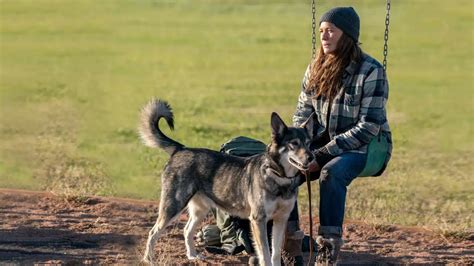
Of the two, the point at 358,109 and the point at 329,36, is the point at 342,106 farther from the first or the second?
the point at 329,36

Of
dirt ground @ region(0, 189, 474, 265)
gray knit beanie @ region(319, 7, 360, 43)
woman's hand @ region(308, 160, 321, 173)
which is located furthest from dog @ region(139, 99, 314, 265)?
gray knit beanie @ region(319, 7, 360, 43)

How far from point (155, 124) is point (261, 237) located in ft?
4.53

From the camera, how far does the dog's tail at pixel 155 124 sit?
8.65m

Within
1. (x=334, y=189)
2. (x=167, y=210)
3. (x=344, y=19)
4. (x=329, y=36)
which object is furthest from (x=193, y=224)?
(x=344, y=19)

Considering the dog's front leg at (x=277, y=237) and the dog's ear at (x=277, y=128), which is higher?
the dog's ear at (x=277, y=128)

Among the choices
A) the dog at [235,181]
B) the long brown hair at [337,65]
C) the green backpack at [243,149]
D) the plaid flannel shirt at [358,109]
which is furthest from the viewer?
the green backpack at [243,149]

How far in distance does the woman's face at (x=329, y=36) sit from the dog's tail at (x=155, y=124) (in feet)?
4.65

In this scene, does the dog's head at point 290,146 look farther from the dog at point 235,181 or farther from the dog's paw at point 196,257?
the dog's paw at point 196,257

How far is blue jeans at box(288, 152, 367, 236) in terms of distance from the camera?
26.2ft

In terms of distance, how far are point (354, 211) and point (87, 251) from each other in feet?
11.0

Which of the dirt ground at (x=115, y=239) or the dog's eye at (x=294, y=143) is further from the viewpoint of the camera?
the dirt ground at (x=115, y=239)

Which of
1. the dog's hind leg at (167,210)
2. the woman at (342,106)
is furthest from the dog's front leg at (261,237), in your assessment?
the dog's hind leg at (167,210)

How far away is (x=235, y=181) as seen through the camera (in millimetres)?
8375

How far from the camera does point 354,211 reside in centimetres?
1130
